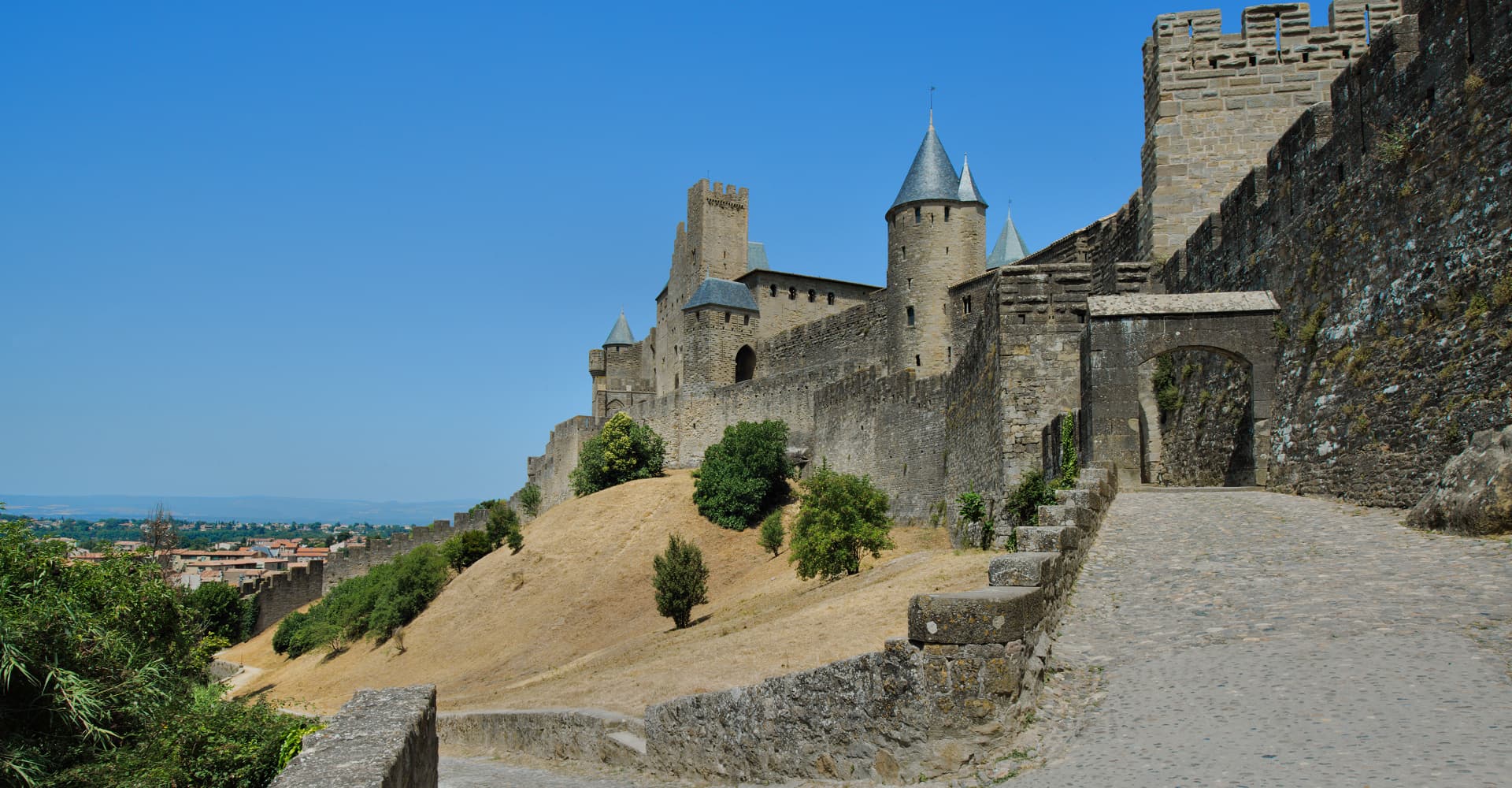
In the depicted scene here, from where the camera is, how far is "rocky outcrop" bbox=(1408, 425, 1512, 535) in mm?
8750

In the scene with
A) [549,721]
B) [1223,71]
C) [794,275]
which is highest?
[794,275]

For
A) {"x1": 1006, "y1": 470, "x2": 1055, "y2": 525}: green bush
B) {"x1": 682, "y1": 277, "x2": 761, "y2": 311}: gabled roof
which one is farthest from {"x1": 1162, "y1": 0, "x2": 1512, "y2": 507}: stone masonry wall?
{"x1": 682, "y1": 277, "x2": 761, "y2": 311}: gabled roof

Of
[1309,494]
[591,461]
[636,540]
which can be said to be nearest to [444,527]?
[591,461]

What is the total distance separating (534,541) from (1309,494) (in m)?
34.7

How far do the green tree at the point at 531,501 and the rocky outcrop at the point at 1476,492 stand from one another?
5663 centimetres

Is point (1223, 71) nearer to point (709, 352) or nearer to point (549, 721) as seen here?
point (549, 721)

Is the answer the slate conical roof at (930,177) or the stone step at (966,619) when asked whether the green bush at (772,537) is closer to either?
the slate conical roof at (930,177)

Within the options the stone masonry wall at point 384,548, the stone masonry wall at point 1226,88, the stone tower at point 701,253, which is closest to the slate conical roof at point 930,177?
the stone tower at point 701,253

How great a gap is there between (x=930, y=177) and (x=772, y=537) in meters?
17.8

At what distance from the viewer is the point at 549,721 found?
1245 cm

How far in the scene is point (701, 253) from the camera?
65188mm

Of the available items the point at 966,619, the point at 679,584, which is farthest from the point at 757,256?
the point at 966,619

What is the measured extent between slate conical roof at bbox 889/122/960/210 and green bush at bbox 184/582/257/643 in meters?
39.3

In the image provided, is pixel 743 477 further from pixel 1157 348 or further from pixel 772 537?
pixel 1157 348
